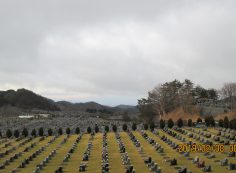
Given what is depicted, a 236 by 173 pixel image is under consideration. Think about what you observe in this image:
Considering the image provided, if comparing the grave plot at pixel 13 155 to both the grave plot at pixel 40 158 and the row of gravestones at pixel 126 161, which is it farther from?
the row of gravestones at pixel 126 161

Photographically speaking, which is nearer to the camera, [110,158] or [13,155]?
[110,158]

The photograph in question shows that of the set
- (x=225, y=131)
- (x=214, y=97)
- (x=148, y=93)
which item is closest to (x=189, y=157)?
(x=225, y=131)

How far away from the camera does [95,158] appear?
35500 millimetres

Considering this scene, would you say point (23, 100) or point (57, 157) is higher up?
point (23, 100)

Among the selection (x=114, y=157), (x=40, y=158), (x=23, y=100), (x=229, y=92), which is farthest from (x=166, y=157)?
(x=23, y=100)

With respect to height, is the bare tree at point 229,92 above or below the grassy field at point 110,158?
above

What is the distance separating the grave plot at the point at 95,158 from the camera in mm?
30119

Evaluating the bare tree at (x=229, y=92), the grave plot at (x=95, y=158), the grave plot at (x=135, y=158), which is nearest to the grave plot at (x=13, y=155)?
the grave plot at (x=95, y=158)

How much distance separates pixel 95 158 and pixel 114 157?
67.5 inches

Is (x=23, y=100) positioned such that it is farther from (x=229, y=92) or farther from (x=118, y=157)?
(x=118, y=157)

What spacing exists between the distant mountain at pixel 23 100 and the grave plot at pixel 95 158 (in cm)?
12826

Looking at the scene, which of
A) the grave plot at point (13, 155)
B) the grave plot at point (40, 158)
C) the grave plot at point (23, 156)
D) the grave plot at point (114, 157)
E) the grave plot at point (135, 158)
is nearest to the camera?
the grave plot at point (135, 158)

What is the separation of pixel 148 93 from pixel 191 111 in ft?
51.0

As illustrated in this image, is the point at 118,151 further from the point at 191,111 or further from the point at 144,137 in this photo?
the point at 191,111
